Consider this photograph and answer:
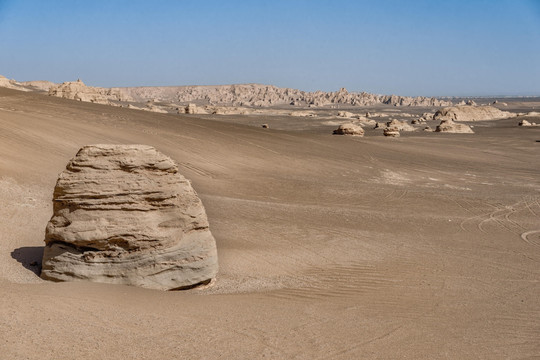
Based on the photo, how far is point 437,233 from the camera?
11836 mm

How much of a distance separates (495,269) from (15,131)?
14.5 m

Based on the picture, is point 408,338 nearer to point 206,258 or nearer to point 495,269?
point 206,258

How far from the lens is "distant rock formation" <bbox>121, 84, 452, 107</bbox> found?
15538 cm

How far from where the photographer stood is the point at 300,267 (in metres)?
8.85

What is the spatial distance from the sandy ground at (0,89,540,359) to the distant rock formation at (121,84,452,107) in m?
129

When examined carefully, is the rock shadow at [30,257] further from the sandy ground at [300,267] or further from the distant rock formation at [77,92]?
the distant rock formation at [77,92]

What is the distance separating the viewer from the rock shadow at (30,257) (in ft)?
24.4

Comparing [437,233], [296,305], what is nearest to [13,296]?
[296,305]

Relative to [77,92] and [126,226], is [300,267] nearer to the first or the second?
[126,226]

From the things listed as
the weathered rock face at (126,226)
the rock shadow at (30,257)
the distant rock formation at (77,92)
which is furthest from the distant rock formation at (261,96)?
the weathered rock face at (126,226)

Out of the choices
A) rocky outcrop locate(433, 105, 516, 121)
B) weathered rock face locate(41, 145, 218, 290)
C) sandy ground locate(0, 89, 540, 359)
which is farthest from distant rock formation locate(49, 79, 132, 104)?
rocky outcrop locate(433, 105, 516, 121)

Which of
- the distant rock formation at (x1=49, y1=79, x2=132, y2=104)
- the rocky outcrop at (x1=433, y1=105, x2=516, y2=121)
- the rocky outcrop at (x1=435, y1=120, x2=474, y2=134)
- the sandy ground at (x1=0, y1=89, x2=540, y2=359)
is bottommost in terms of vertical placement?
the sandy ground at (x1=0, y1=89, x2=540, y2=359)

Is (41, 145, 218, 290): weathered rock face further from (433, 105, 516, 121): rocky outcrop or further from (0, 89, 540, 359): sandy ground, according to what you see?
(433, 105, 516, 121): rocky outcrop

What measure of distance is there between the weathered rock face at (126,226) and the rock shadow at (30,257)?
0.64 metres
